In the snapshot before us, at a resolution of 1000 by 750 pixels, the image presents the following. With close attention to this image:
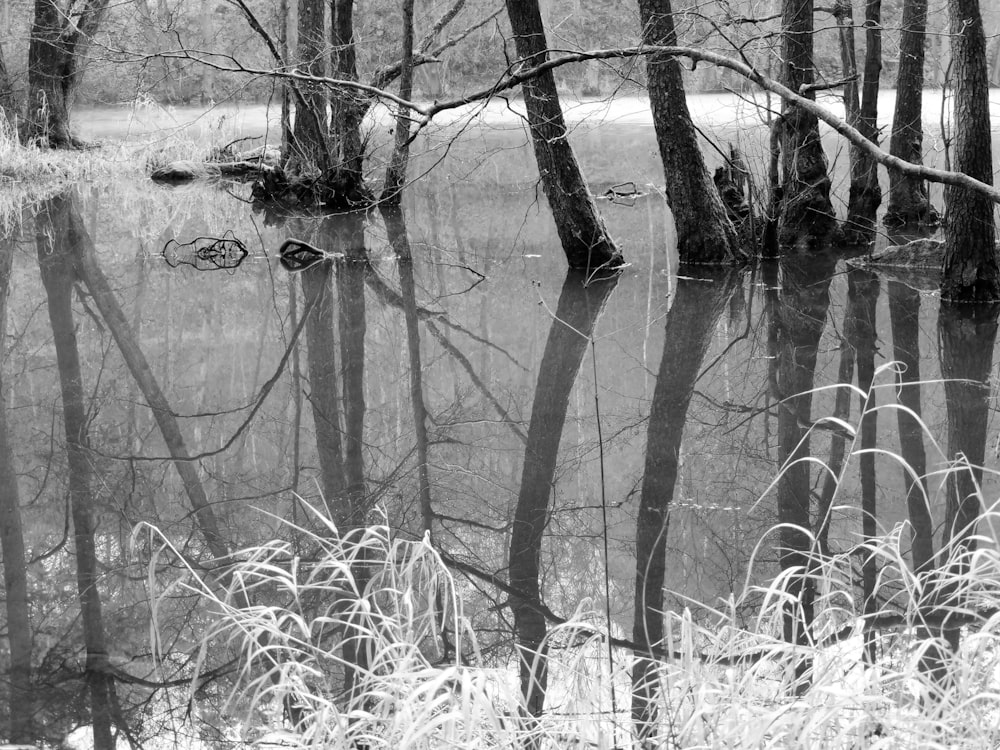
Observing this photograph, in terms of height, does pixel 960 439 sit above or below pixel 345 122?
below

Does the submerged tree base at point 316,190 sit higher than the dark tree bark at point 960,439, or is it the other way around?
the submerged tree base at point 316,190

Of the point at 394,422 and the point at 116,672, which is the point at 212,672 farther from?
the point at 394,422

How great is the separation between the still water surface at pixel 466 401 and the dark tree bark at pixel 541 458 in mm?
25

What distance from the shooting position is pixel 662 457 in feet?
16.7

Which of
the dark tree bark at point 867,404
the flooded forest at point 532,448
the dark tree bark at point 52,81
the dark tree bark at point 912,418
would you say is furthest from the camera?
the dark tree bark at point 52,81

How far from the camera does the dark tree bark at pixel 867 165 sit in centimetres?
1062

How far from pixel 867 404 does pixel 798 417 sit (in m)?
1.46

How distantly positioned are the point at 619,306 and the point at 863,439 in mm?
3249

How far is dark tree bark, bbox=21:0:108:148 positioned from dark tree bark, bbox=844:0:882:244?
12.1 m

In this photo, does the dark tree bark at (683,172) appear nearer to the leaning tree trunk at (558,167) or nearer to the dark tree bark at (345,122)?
the leaning tree trunk at (558,167)

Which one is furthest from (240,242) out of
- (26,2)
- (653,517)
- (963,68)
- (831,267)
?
(26,2)

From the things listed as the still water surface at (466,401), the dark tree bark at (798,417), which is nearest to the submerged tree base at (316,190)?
the still water surface at (466,401)

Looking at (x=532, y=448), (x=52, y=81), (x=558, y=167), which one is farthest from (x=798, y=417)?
(x=52, y=81)

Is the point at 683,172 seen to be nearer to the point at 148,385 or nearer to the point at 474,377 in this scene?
the point at 474,377
